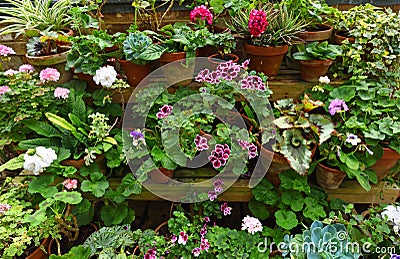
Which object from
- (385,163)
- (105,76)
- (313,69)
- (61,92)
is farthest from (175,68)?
(385,163)

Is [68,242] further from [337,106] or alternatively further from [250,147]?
[337,106]

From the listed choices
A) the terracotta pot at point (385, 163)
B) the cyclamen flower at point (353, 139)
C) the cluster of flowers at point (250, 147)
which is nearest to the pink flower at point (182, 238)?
the cluster of flowers at point (250, 147)

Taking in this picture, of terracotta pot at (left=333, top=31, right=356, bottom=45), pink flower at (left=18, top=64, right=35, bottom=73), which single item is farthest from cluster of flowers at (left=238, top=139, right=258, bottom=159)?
pink flower at (left=18, top=64, right=35, bottom=73)

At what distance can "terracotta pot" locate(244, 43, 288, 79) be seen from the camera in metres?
1.66

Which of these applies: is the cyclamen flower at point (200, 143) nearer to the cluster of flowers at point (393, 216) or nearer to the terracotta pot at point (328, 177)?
the terracotta pot at point (328, 177)

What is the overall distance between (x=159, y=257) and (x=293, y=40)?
1.24 metres

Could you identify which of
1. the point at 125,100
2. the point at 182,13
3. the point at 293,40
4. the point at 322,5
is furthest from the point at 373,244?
the point at 182,13

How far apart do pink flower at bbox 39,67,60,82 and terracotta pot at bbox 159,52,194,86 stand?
1.63ft

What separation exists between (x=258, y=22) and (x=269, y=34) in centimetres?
11

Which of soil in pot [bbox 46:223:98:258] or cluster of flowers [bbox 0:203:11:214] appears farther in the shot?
soil in pot [bbox 46:223:98:258]

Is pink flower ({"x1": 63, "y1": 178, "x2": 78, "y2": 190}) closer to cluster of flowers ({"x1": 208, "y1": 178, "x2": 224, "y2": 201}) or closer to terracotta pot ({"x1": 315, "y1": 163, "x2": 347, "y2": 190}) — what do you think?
cluster of flowers ({"x1": 208, "y1": 178, "x2": 224, "y2": 201})

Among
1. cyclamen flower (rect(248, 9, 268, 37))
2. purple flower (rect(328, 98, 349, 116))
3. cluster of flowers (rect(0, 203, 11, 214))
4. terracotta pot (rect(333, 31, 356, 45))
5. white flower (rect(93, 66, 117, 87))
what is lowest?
cluster of flowers (rect(0, 203, 11, 214))

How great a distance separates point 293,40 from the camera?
1.77 meters

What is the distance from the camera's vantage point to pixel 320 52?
1.66 m
